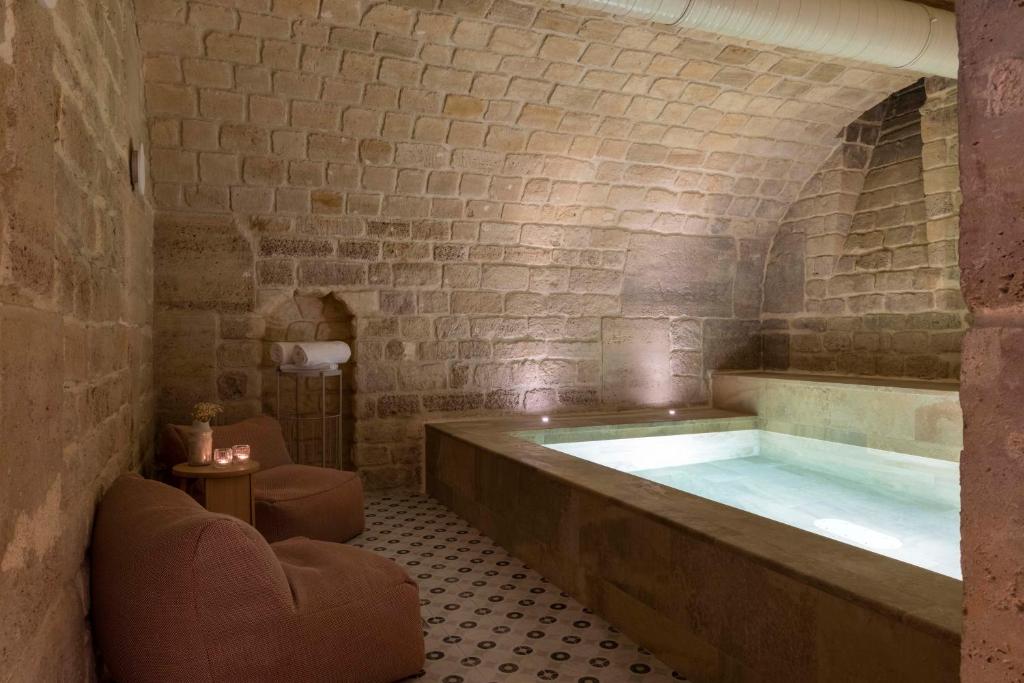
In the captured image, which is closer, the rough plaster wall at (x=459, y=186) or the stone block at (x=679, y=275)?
the rough plaster wall at (x=459, y=186)

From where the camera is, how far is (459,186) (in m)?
5.23

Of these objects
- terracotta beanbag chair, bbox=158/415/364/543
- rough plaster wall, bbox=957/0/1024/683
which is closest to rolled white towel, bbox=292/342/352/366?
terracotta beanbag chair, bbox=158/415/364/543

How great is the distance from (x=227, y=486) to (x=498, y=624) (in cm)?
137

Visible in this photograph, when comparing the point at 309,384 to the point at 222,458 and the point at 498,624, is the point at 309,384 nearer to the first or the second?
the point at 222,458

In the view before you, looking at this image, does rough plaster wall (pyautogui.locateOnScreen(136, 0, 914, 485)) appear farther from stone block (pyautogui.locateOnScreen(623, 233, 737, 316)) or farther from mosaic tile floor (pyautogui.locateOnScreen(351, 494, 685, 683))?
mosaic tile floor (pyautogui.locateOnScreen(351, 494, 685, 683))

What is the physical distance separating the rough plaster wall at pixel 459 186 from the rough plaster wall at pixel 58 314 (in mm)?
1360

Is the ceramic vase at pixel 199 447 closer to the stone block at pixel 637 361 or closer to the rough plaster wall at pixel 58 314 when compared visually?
the rough plaster wall at pixel 58 314

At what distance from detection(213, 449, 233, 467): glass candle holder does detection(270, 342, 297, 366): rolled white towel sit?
4.19 feet

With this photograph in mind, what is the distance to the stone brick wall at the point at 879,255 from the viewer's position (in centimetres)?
530

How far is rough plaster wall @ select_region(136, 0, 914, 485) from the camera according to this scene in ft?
14.1

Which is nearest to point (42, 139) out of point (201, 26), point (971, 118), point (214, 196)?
point (971, 118)

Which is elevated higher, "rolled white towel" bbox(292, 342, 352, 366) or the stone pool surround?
"rolled white towel" bbox(292, 342, 352, 366)

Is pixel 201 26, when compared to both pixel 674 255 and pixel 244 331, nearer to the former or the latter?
pixel 244 331

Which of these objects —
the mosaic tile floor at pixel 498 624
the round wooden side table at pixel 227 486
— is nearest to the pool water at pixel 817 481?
the mosaic tile floor at pixel 498 624
